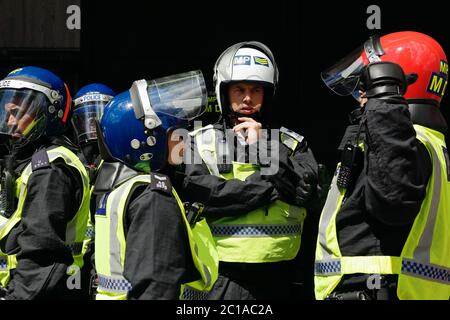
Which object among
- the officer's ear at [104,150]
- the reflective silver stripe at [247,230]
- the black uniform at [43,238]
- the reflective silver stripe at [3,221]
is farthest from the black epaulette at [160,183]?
the reflective silver stripe at [3,221]

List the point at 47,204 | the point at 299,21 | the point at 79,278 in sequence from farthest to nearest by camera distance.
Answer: the point at 299,21
the point at 79,278
the point at 47,204

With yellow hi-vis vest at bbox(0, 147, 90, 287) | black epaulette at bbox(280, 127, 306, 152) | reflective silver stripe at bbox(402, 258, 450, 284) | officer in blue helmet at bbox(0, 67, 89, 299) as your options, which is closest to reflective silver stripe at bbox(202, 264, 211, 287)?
Result: reflective silver stripe at bbox(402, 258, 450, 284)

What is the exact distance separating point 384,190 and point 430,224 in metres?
0.31

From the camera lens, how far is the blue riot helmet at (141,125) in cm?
302

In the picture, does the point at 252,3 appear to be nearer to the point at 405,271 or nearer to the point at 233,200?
the point at 233,200

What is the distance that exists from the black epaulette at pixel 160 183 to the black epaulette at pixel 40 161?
86cm

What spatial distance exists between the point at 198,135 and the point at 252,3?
168 centimetres

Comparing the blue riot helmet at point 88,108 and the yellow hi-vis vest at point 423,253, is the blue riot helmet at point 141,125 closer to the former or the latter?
the yellow hi-vis vest at point 423,253

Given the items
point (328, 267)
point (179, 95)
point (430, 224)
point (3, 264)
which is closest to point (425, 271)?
point (430, 224)

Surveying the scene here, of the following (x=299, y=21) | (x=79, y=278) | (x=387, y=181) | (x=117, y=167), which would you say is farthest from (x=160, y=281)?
(x=299, y=21)

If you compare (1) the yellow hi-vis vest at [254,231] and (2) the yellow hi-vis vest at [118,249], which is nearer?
(2) the yellow hi-vis vest at [118,249]

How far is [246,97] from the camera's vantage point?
4039 mm

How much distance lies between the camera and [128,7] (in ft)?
17.9
